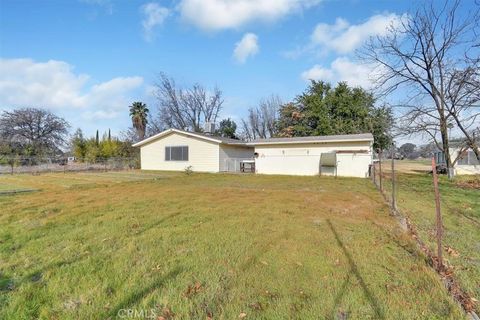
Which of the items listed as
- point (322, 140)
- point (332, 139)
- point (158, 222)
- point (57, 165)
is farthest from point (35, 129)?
point (158, 222)

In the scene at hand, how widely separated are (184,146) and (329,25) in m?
12.9

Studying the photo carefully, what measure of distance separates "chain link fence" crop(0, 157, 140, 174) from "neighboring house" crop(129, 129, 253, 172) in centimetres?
198

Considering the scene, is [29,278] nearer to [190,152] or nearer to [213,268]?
[213,268]

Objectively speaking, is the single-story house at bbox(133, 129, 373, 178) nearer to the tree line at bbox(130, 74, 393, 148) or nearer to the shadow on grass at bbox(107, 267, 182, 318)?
the tree line at bbox(130, 74, 393, 148)

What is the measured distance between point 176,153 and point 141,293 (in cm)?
2055

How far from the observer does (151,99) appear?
1593 inches

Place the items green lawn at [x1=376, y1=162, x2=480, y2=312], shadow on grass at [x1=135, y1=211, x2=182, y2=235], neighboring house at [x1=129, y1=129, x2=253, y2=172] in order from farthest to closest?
neighboring house at [x1=129, y1=129, x2=253, y2=172], shadow on grass at [x1=135, y1=211, x2=182, y2=235], green lawn at [x1=376, y1=162, x2=480, y2=312]

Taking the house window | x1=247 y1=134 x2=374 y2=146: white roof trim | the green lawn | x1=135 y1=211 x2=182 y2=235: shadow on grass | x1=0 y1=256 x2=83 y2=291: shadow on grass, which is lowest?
the green lawn

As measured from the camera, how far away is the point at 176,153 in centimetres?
2280

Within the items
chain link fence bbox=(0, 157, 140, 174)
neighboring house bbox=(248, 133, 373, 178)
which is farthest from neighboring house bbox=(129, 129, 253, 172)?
neighboring house bbox=(248, 133, 373, 178)

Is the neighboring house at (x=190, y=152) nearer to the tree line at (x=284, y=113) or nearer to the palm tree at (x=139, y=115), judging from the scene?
the tree line at (x=284, y=113)

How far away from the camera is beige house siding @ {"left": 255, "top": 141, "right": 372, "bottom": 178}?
57.0ft

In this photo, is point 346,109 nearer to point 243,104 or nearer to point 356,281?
point 243,104

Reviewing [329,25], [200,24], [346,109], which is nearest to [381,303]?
[329,25]
